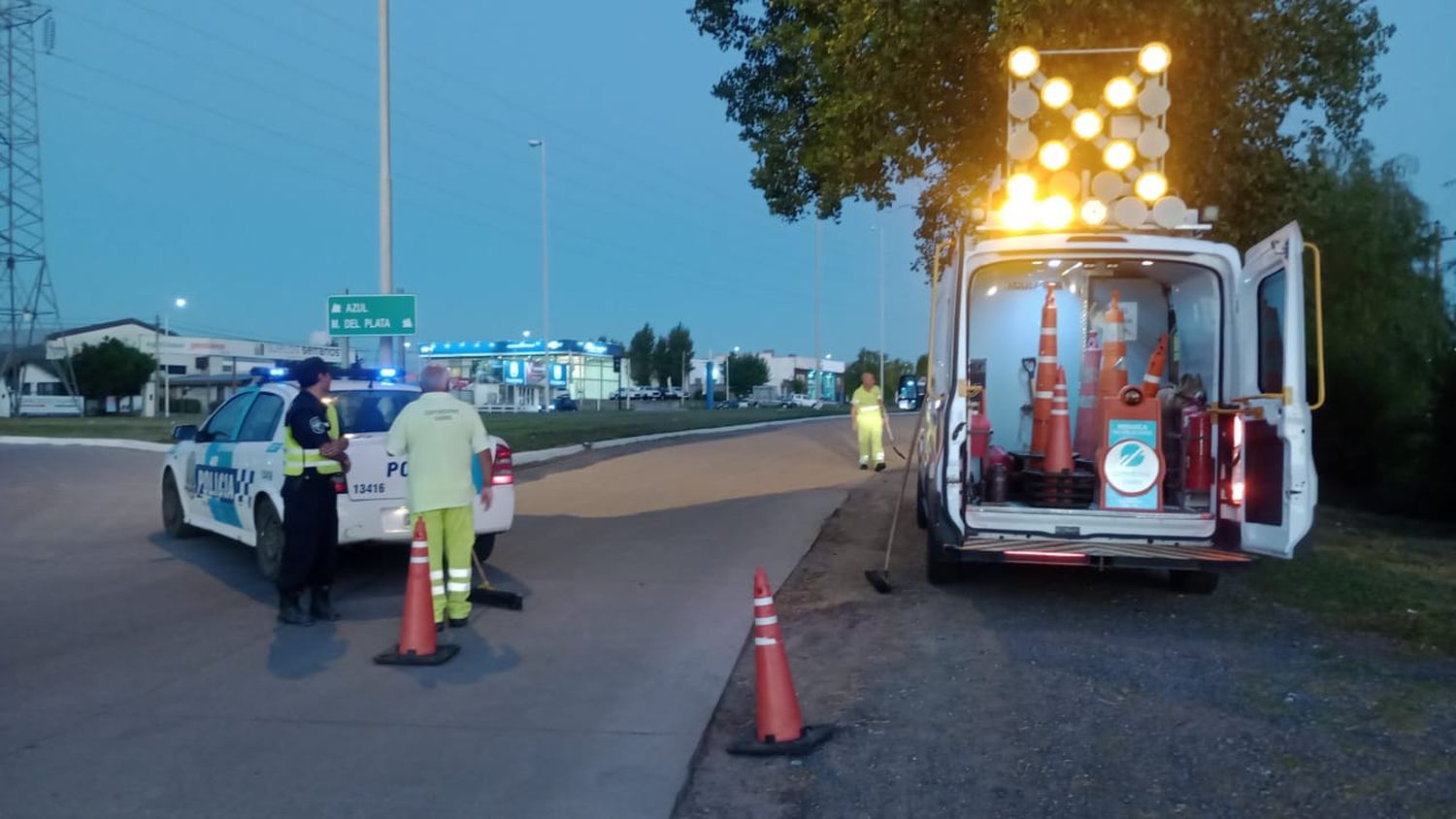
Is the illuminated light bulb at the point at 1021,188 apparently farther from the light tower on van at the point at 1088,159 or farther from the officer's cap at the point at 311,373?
Result: the officer's cap at the point at 311,373

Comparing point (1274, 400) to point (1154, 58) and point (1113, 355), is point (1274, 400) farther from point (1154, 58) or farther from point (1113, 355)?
point (1154, 58)

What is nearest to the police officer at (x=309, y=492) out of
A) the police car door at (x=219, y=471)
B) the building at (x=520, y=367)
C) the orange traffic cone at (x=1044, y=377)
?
the police car door at (x=219, y=471)

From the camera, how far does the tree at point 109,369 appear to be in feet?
259

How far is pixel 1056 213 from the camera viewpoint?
8578mm

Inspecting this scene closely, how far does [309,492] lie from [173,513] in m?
4.92

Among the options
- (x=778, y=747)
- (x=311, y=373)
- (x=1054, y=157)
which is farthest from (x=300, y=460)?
(x=1054, y=157)

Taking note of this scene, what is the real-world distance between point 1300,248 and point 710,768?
483 centimetres

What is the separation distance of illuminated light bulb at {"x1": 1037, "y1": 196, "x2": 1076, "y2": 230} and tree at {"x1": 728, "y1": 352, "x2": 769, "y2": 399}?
110 meters

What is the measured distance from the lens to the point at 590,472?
2031cm

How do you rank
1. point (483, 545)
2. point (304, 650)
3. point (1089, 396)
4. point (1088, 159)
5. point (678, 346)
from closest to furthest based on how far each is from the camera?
point (304, 650)
point (1088, 159)
point (1089, 396)
point (483, 545)
point (678, 346)

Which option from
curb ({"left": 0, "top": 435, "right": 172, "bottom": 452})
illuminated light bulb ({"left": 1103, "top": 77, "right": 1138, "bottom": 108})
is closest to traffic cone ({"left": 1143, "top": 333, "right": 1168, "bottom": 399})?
illuminated light bulb ({"left": 1103, "top": 77, "right": 1138, "bottom": 108})

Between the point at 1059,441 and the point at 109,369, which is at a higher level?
the point at 109,369

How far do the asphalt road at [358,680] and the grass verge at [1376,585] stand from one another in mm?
4182

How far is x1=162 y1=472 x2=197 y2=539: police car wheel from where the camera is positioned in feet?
39.9
